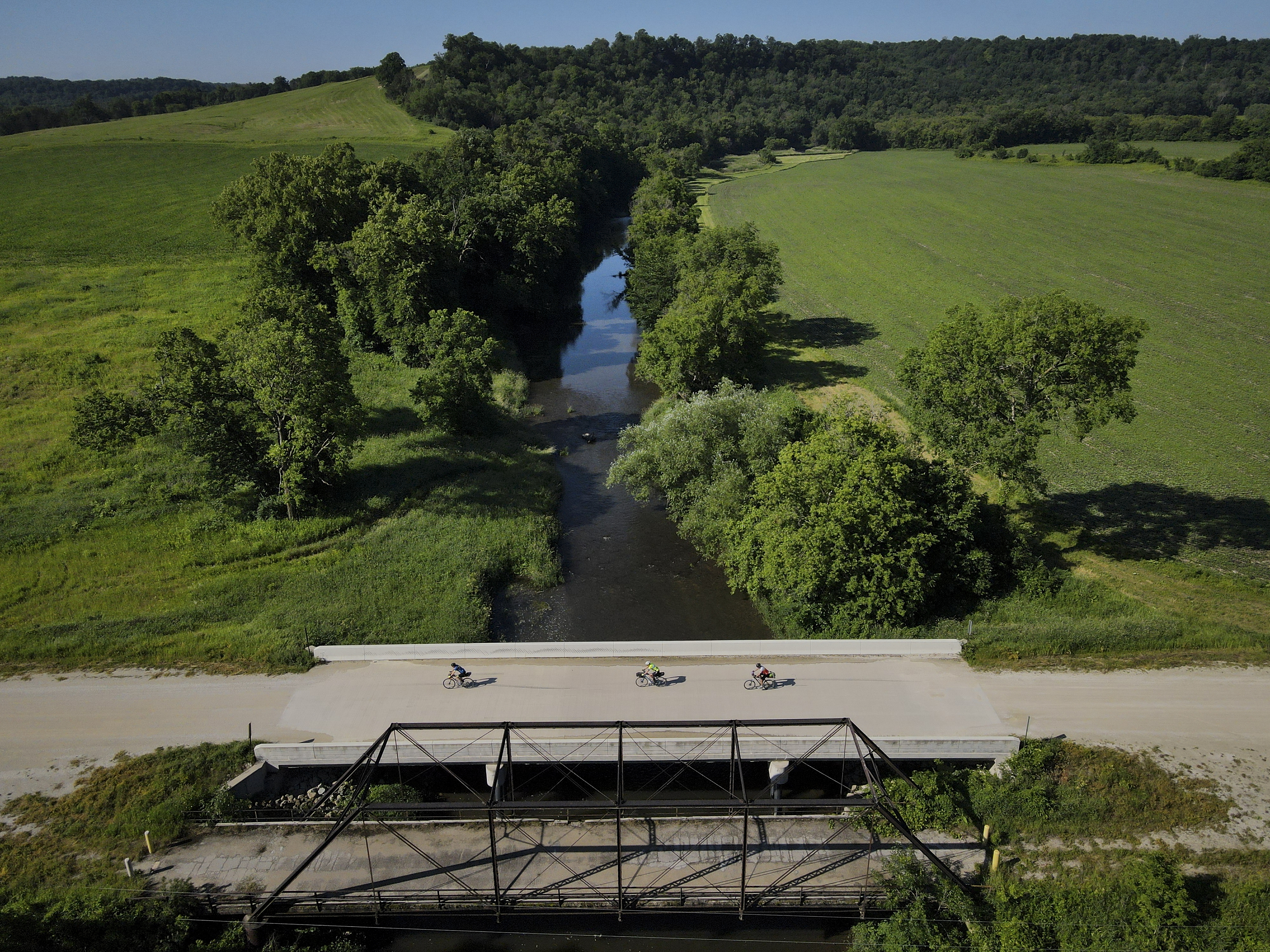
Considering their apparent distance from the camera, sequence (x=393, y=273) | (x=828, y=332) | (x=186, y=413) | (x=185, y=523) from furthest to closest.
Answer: (x=828, y=332) < (x=393, y=273) < (x=185, y=523) < (x=186, y=413)

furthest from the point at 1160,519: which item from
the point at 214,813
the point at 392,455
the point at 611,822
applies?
the point at 214,813

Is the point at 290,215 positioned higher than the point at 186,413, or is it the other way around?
the point at 290,215

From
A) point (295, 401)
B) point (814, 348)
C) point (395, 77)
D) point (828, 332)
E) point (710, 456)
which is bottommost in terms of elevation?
point (814, 348)

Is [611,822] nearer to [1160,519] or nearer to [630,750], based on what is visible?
[630,750]

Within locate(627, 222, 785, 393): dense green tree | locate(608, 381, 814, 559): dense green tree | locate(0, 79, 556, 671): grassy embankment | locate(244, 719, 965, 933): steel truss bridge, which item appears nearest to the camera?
locate(244, 719, 965, 933): steel truss bridge

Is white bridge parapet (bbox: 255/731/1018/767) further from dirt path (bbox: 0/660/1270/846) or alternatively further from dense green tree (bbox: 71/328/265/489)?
dense green tree (bbox: 71/328/265/489)

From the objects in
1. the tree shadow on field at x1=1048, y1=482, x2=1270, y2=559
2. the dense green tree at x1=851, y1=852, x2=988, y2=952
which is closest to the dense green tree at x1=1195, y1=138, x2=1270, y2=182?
the tree shadow on field at x1=1048, y1=482, x2=1270, y2=559
